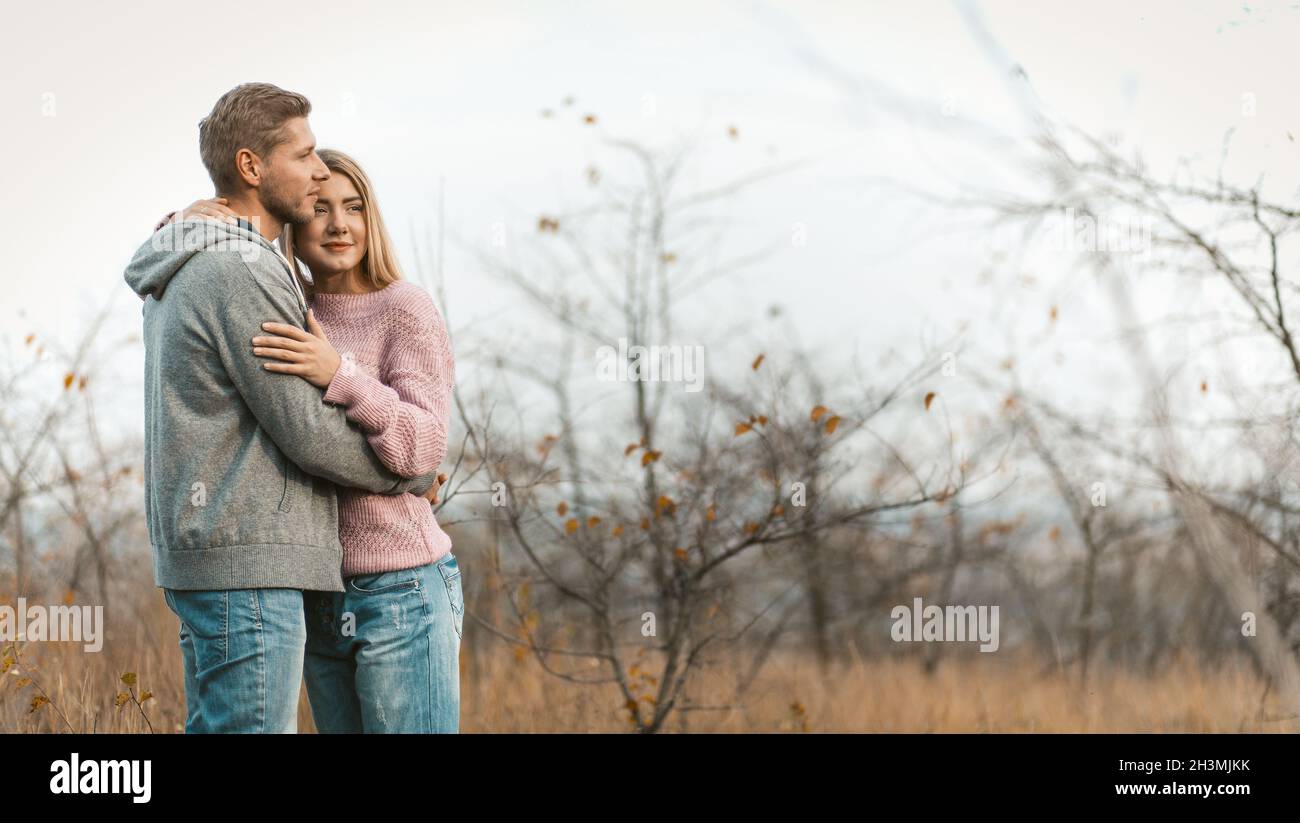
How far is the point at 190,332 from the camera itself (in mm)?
1949

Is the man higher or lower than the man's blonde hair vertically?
lower

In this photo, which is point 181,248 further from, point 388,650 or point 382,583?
point 388,650

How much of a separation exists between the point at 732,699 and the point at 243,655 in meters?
3.31

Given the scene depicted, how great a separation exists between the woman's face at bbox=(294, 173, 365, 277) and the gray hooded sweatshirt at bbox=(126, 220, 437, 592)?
27cm

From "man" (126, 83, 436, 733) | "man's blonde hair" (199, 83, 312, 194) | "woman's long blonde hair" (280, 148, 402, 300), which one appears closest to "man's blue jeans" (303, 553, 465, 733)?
"man" (126, 83, 436, 733)

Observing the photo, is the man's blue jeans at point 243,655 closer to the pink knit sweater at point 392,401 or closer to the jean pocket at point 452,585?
the pink knit sweater at point 392,401

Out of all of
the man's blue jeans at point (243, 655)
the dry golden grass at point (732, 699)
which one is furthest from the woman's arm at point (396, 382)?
the dry golden grass at point (732, 699)

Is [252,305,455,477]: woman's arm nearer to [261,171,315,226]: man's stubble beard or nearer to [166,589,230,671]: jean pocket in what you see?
[261,171,315,226]: man's stubble beard

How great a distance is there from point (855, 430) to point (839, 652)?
11.1ft

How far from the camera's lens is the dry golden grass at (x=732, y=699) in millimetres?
3780

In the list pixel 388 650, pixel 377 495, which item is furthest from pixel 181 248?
pixel 388 650

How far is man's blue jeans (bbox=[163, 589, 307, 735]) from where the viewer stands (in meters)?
1.94
